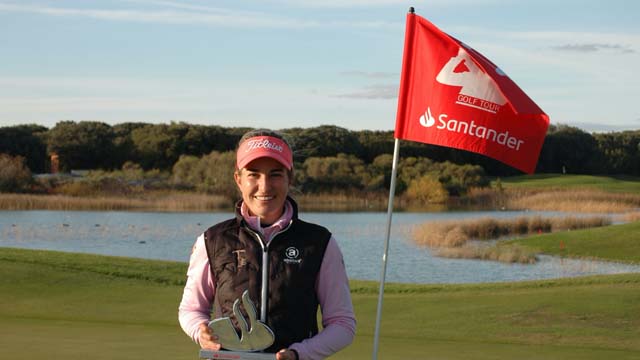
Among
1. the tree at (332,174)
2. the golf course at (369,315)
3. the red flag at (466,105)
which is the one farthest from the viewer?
the tree at (332,174)

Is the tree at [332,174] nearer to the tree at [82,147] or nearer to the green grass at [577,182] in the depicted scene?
the green grass at [577,182]

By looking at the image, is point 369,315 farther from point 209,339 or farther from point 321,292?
point 209,339

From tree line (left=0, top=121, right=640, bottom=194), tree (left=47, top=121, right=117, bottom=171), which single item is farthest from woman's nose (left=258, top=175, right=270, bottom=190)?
tree (left=47, top=121, right=117, bottom=171)

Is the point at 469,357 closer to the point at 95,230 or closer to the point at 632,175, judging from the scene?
the point at 95,230

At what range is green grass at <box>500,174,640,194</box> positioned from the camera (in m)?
64.2

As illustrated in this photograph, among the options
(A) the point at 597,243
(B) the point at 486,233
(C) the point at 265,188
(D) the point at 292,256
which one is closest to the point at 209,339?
(D) the point at 292,256

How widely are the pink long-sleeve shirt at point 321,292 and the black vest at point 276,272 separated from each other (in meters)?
0.02

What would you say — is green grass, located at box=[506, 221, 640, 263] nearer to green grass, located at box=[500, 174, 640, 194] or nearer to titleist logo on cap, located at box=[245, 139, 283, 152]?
titleist logo on cap, located at box=[245, 139, 283, 152]

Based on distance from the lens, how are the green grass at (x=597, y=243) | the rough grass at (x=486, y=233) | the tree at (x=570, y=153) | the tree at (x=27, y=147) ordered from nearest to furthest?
1. the green grass at (x=597, y=243)
2. the rough grass at (x=486, y=233)
3. the tree at (x=27, y=147)
4. the tree at (x=570, y=153)

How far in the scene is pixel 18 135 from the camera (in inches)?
2554

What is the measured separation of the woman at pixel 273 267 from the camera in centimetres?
273

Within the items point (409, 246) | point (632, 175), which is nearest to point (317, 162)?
point (409, 246)

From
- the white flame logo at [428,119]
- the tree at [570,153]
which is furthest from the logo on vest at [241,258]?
the tree at [570,153]

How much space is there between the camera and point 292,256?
2.75m
